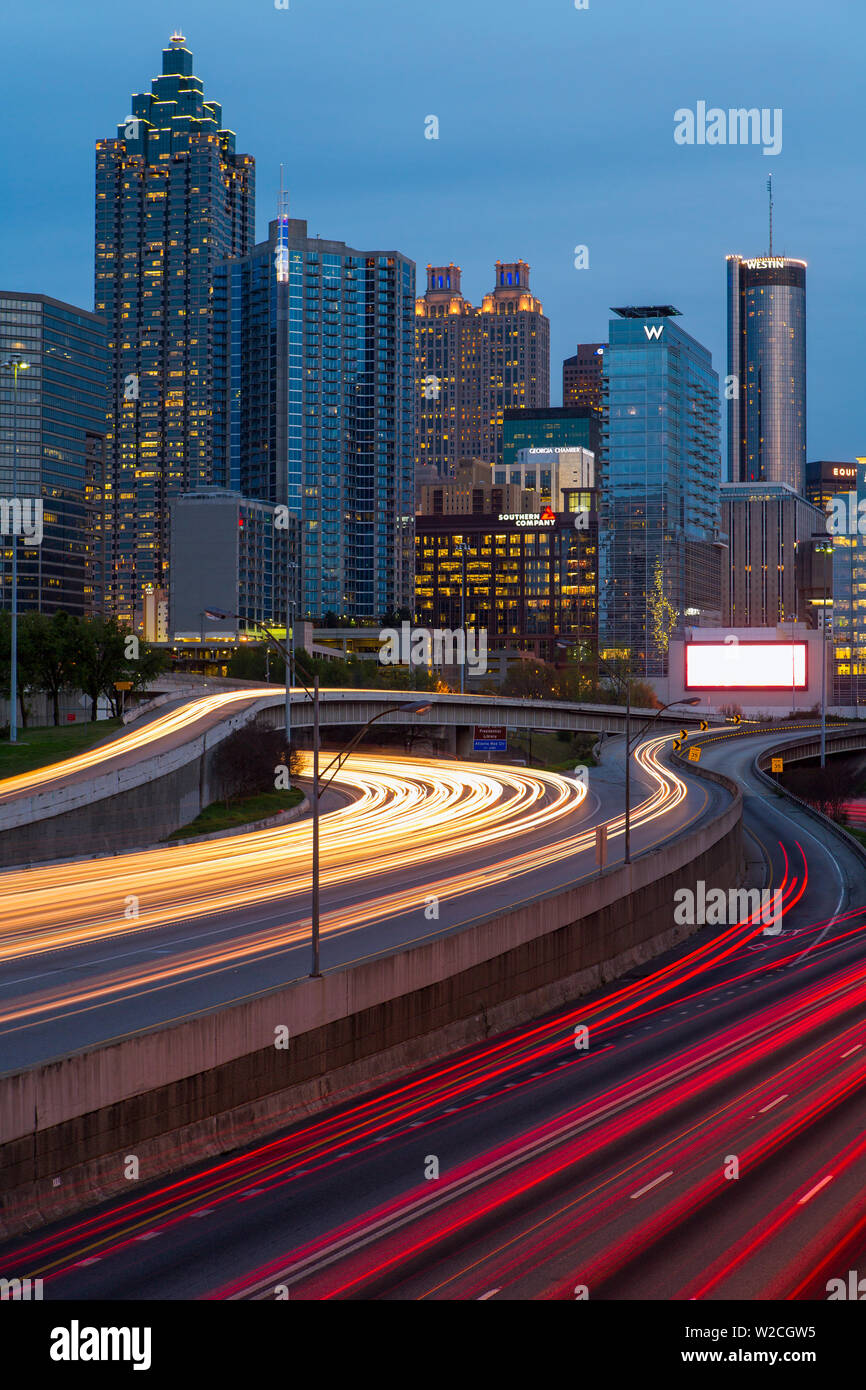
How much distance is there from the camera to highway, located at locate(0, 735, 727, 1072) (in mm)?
28047

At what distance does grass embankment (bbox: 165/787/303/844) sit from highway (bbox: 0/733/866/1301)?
30502mm

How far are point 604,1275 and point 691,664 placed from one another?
148 meters

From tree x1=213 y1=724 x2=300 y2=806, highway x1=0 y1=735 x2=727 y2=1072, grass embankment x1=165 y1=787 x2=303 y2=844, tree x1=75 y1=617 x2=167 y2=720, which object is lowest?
grass embankment x1=165 y1=787 x2=303 y2=844

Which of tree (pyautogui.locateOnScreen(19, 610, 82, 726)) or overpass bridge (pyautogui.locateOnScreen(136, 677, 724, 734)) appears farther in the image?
overpass bridge (pyautogui.locateOnScreen(136, 677, 724, 734))

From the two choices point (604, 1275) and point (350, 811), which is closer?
point (604, 1275)

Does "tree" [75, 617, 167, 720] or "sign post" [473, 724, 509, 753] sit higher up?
"tree" [75, 617, 167, 720]

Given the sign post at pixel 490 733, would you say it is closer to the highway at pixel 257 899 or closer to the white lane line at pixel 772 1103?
the highway at pixel 257 899

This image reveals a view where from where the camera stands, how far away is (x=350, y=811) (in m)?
70.9

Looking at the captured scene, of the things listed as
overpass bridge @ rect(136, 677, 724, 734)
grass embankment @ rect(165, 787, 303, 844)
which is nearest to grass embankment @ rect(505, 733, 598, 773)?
overpass bridge @ rect(136, 677, 724, 734)

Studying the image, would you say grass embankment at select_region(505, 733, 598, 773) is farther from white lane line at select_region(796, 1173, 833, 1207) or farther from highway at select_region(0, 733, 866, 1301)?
white lane line at select_region(796, 1173, 833, 1207)

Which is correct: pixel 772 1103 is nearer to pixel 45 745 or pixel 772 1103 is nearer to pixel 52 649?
pixel 45 745

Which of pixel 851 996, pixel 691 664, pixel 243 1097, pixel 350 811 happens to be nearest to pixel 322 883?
pixel 851 996

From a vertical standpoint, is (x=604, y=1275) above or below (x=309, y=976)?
below
